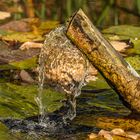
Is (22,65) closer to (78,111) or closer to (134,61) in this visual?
(134,61)

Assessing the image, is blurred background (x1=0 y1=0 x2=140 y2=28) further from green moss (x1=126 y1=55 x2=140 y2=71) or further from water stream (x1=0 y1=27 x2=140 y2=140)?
water stream (x1=0 y1=27 x2=140 y2=140)

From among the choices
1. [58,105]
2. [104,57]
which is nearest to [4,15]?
[58,105]

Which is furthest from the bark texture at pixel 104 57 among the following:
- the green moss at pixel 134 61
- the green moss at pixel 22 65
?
the green moss at pixel 22 65

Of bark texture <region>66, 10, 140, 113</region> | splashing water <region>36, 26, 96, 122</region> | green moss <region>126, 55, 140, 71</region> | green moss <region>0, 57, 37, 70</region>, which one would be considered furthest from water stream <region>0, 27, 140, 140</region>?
green moss <region>126, 55, 140, 71</region>

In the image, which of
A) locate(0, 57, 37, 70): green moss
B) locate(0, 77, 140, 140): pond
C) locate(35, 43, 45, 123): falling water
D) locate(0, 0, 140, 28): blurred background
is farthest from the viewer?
locate(0, 0, 140, 28): blurred background

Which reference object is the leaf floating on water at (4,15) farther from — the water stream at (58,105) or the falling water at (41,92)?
the falling water at (41,92)

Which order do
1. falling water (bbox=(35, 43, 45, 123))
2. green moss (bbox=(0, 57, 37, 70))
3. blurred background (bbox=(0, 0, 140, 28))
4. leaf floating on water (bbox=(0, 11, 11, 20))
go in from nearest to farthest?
1. falling water (bbox=(35, 43, 45, 123))
2. green moss (bbox=(0, 57, 37, 70))
3. leaf floating on water (bbox=(0, 11, 11, 20))
4. blurred background (bbox=(0, 0, 140, 28))

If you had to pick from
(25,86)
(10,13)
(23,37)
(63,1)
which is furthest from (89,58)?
(63,1)
